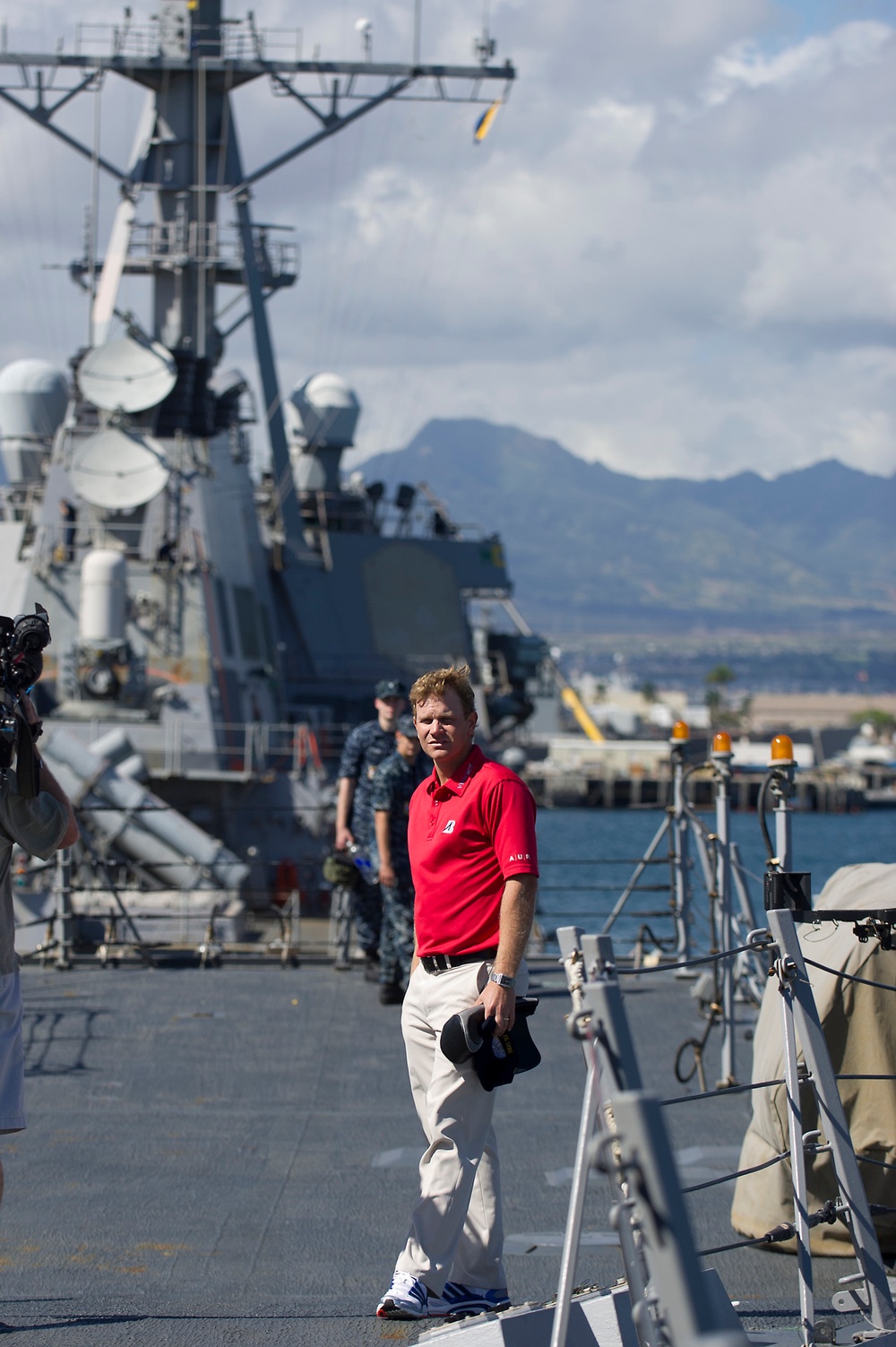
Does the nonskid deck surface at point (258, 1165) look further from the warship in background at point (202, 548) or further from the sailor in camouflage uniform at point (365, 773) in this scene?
the warship in background at point (202, 548)

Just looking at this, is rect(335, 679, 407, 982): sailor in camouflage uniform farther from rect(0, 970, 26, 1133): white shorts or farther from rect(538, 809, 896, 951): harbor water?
rect(538, 809, 896, 951): harbor water

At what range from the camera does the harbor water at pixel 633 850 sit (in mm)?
28078

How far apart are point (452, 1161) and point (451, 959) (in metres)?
0.46

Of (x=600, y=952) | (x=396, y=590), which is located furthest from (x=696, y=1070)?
(x=396, y=590)

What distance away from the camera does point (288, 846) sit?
19078 mm

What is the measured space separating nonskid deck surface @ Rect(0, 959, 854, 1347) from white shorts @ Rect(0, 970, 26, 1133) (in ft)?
1.67

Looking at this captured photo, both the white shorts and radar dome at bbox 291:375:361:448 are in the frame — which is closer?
the white shorts

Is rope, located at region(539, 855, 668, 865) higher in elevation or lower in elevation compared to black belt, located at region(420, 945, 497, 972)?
higher

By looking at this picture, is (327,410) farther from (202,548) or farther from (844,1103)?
(844,1103)

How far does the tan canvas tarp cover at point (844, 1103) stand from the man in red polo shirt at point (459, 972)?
93 centimetres

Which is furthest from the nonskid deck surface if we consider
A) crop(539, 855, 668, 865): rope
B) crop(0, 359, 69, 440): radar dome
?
crop(0, 359, 69, 440): radar dome

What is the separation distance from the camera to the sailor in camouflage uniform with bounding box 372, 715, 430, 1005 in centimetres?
689

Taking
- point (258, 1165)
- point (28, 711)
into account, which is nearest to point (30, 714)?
point (28, 711)

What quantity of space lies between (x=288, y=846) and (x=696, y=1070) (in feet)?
42.6
